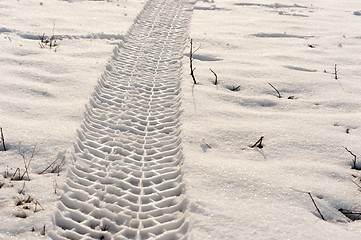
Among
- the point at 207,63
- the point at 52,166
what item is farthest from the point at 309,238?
the point at 207,63

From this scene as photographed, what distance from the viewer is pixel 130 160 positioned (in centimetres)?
423

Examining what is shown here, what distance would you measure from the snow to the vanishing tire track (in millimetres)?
28

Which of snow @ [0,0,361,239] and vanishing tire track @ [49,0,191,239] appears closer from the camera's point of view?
vanishing tire track @ [49,0,191,239]

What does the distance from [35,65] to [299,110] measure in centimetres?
354

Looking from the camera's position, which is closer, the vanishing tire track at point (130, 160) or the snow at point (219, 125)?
the vanishing tire track at point (130, 160)

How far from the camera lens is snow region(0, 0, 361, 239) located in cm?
354

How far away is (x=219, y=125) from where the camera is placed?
200 inches

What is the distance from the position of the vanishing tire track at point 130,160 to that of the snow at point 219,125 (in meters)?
0.03

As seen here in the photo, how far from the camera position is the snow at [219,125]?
3.54 metres

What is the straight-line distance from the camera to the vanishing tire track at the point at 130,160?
3.41m

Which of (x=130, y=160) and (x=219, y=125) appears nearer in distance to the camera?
(x=130, y=160)

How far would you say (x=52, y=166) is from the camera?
4.05 m

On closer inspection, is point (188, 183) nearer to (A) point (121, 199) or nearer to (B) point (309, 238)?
(A) point (121, 199)

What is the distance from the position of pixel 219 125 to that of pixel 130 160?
1.25 metres
